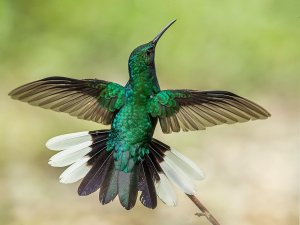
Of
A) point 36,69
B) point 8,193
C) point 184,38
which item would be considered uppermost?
point 184,38

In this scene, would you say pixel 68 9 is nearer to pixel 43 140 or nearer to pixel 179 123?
pixel 43 140

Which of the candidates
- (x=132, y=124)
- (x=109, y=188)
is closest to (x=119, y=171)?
(x=109, y=188)

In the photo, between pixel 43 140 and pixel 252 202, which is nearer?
pixel 252 202

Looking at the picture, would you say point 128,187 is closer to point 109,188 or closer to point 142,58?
point 109,188

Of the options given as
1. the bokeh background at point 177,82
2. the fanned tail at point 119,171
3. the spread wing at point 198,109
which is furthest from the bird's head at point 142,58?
the bokeh background at point 177,82

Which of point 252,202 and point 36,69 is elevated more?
point 36,69

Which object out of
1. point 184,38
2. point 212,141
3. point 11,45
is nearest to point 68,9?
point 11,45

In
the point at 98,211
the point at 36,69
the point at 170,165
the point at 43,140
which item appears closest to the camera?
the point at 170,165
